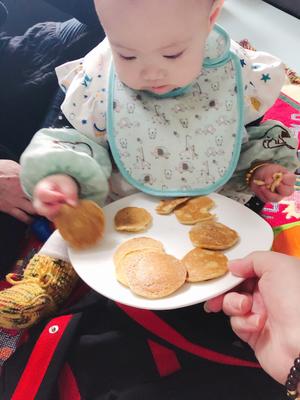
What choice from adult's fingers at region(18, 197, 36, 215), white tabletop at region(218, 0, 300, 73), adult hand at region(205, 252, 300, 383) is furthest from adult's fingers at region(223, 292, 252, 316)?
white tabletop at region(218, 0, 300, 73)

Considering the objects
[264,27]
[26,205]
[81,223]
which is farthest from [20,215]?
[264,27]

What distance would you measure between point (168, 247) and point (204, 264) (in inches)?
2.8

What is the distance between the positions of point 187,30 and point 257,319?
0.41 metres

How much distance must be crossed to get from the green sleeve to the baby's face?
14 cm

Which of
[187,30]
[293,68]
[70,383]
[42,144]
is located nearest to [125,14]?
[187,30]

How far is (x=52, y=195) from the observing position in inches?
25.8

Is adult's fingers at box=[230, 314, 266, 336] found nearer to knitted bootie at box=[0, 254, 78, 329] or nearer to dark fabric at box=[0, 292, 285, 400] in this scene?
dark fabric at box=[0, 292, 285, 400]

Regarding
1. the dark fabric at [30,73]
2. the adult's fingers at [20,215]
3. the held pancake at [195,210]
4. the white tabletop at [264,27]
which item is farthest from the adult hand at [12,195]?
the white tabletop at [264,27]

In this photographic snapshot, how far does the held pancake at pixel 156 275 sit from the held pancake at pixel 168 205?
0.11 m

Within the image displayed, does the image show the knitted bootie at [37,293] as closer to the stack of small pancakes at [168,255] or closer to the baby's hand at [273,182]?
the stack of small pancakes at [168,255]

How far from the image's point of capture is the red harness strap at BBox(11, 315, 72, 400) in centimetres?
74

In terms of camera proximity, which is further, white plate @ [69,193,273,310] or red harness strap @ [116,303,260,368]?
red harness strap @ [116,303,260,368]

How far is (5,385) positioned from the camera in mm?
767

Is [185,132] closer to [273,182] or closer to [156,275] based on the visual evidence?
[273,182]
